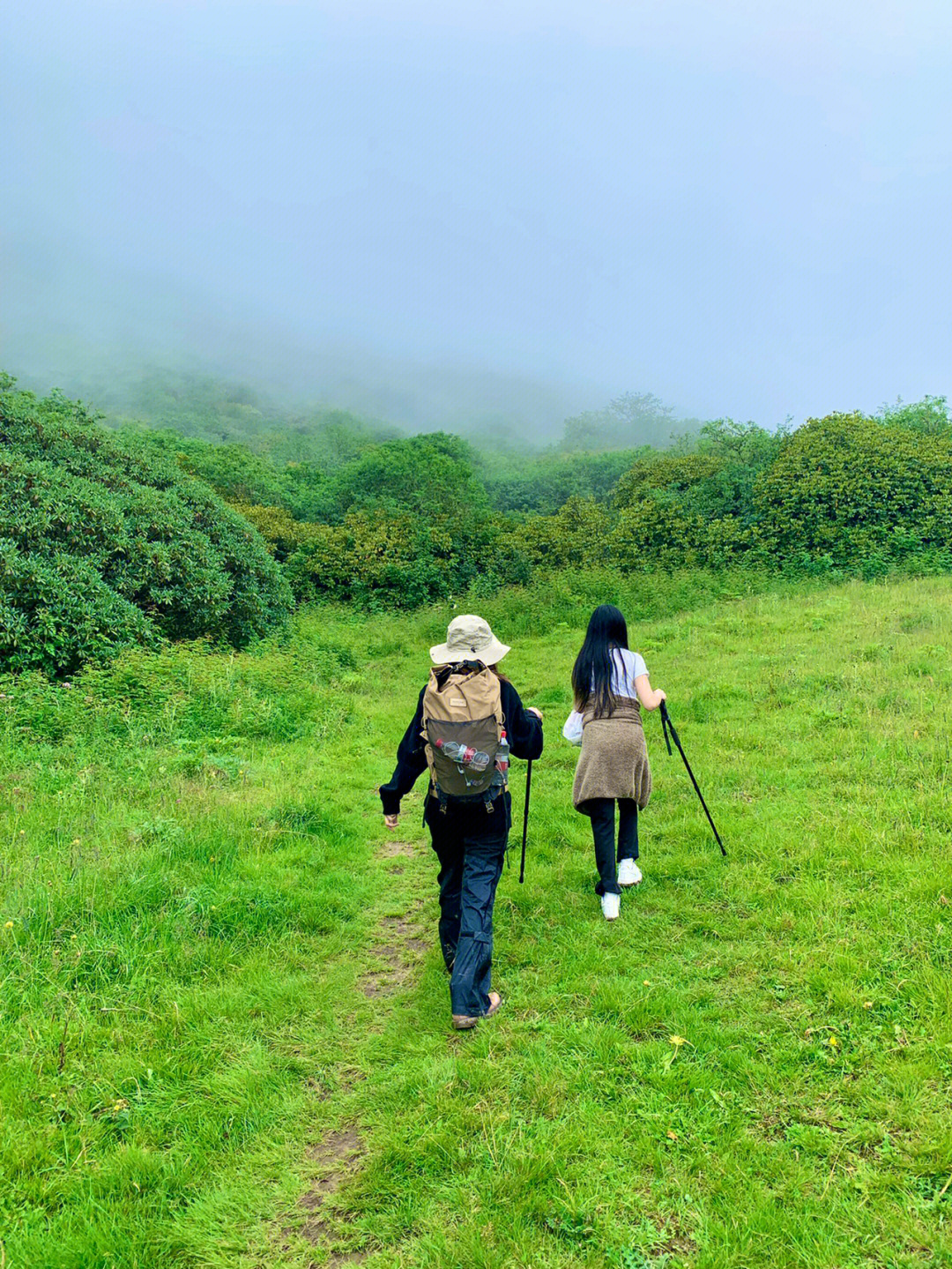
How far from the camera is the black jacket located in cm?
460

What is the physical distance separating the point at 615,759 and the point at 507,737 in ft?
3.86

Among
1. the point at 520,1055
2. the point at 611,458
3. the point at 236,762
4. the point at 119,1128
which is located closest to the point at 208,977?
the point at 119,1128

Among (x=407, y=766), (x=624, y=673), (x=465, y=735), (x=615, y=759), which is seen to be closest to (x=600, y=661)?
(x=624, y=673)

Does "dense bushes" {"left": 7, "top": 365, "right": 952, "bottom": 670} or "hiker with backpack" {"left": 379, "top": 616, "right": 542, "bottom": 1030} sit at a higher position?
"dense bushes" {"left": 7, "top": 365, "right": 952, "bottom": 670}

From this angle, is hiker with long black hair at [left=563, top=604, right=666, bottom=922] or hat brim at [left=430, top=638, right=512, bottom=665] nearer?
hat brim at [left=430, top=638, right=512, bottom=665]

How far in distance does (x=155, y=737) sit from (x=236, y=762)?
1525mm

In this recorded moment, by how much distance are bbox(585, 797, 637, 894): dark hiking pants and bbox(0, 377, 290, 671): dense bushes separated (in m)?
9.18

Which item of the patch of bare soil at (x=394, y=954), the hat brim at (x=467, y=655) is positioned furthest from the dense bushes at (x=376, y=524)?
the hat brim at (x=467, y=655)

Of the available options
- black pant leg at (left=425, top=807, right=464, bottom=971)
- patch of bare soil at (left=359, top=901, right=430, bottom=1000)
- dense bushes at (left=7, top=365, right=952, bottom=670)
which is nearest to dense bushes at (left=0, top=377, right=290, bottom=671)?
dense bushes at (left=7, top=365, right=952, bottom=670)

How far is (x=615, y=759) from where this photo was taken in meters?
5.31

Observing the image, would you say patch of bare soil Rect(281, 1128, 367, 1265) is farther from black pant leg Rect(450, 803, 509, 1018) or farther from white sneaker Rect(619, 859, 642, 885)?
white sneaker Rect(619, 859, 642, 885)

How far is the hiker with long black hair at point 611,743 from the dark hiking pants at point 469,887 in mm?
1165

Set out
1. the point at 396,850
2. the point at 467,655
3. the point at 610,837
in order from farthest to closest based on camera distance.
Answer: the point at 396,850 < the point at 610,837 < the point at 467,655

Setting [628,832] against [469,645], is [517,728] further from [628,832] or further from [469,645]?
[628,832]
